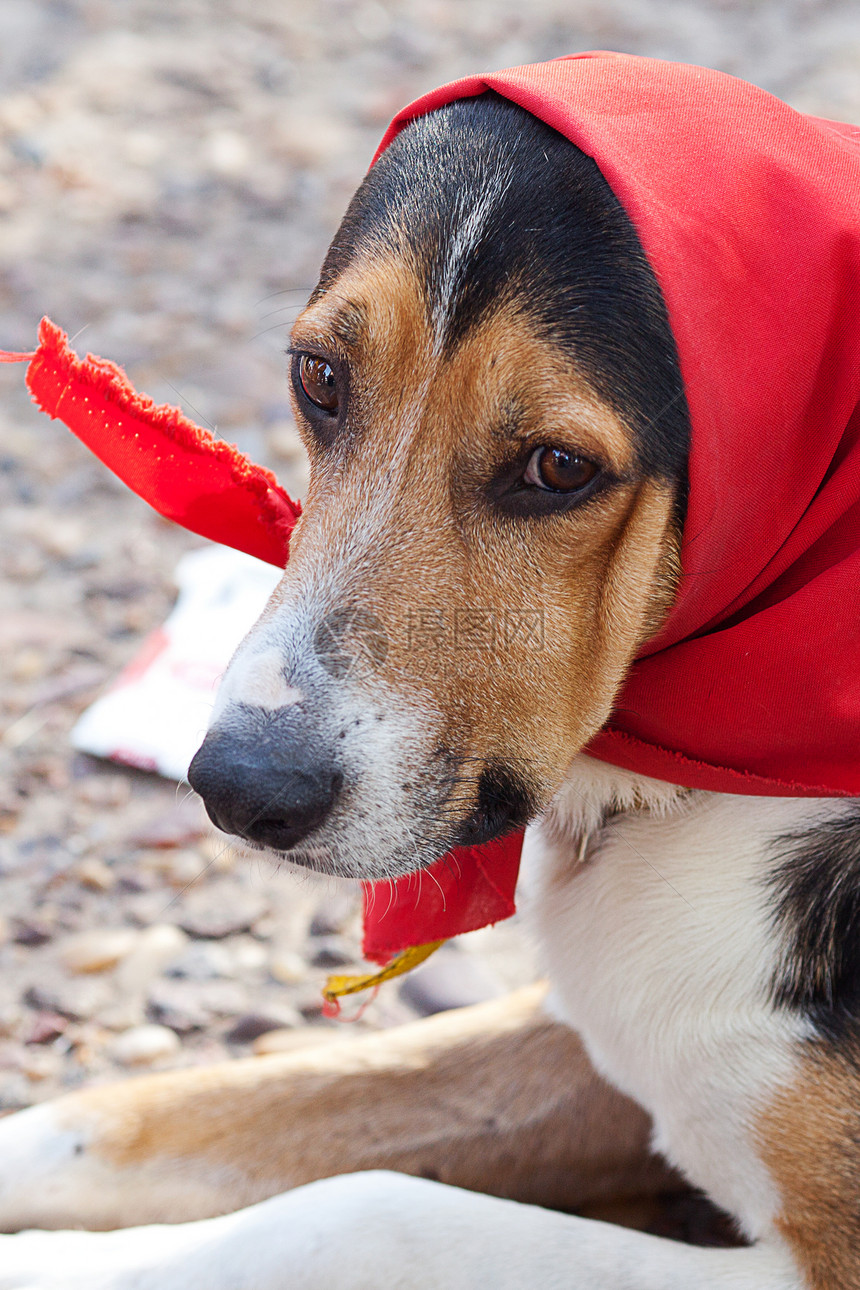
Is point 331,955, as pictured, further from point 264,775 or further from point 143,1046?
point 264,775

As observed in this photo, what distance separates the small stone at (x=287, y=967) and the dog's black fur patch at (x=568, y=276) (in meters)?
1.64

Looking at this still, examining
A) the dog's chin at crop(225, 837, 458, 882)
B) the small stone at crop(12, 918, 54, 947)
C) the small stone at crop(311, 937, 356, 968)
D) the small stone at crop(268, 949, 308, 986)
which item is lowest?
the small stone at crop(12, 918, 54, 947)

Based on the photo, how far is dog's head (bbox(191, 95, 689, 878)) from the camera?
5.96 ft

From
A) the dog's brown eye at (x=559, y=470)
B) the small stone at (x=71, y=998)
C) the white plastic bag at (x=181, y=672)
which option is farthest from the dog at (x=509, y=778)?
the white plastic bag at (x=181, y=672)

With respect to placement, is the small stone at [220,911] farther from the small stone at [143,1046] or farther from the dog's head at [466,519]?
the dog's head at [466,519]

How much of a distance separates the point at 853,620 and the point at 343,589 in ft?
2.60

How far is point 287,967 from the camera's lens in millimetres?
3018

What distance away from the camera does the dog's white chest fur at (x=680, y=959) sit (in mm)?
2080

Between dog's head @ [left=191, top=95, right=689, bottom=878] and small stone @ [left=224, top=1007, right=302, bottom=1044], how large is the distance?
3.62 ft

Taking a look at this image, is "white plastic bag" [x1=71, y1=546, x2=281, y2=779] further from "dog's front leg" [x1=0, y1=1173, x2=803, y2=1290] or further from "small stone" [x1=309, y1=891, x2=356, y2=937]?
"dog's front leg" [x1=0, y1=1173, x2=803, y2=1290]

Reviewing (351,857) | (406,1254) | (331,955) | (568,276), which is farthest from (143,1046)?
(568,276)

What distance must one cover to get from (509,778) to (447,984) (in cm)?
123

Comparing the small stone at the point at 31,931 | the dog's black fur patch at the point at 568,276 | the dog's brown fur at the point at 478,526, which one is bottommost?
the small stone at the point at 31,931

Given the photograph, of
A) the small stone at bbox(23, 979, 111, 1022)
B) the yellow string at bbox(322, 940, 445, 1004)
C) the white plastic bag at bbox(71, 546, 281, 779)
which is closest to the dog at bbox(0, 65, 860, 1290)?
the yellow string at bbox(322, 940, 445, 1004)
